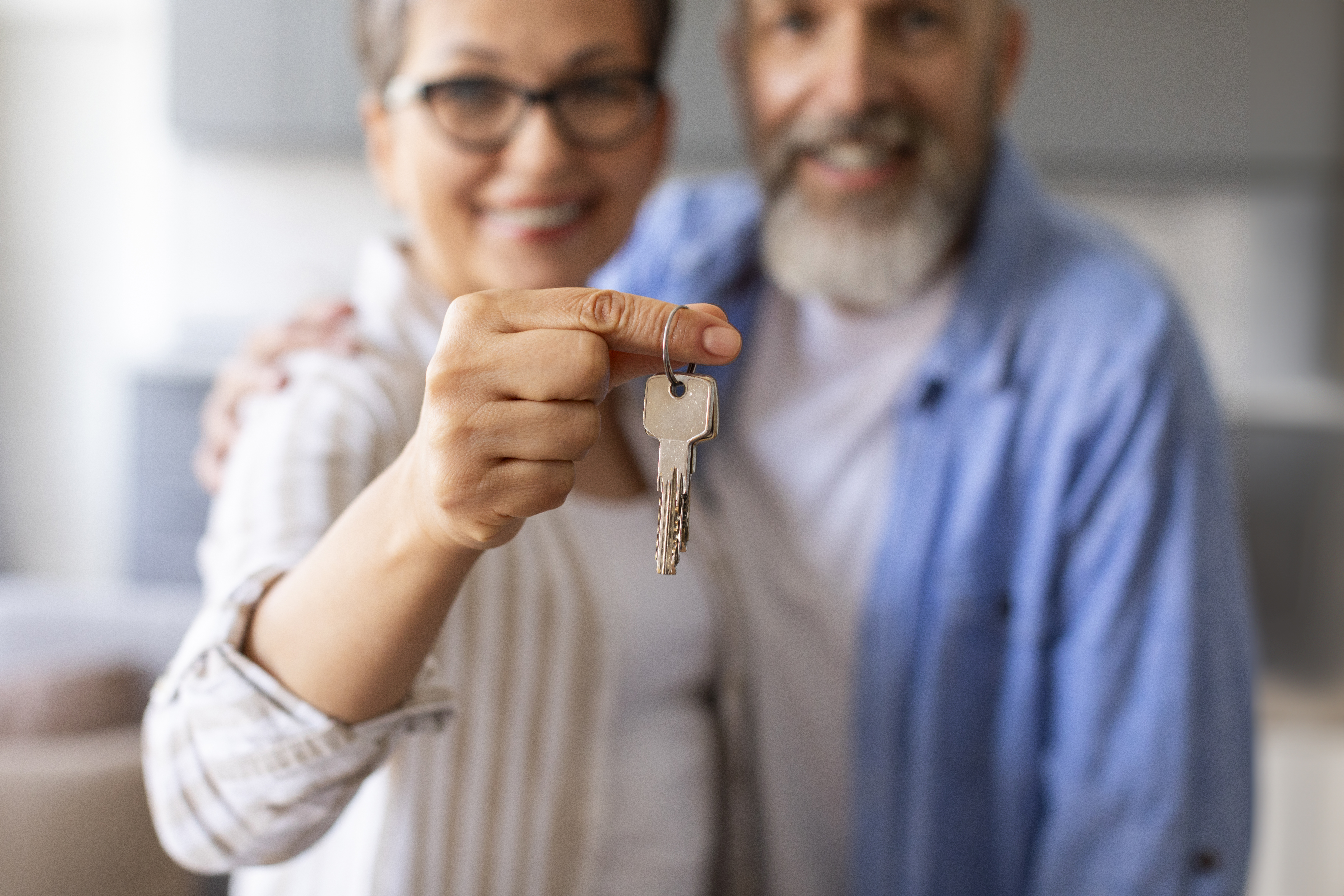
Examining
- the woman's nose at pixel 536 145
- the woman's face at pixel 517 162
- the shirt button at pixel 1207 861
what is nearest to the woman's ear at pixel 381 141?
the woman's face at pixel 517 162

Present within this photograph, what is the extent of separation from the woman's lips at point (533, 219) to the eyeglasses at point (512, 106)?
1.6 inches

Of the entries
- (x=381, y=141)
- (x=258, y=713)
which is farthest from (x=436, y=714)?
(x=381, y=141)

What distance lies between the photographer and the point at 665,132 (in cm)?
83

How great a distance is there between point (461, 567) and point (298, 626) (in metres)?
0.10

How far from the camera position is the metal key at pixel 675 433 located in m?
0.41

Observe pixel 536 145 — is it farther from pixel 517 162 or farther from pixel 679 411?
pixel 679 411

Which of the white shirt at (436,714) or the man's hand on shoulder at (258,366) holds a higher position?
the man's hand on shoulder at (258,366)

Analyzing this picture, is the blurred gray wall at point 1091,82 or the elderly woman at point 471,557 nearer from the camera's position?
the elderly woman at point 471,557

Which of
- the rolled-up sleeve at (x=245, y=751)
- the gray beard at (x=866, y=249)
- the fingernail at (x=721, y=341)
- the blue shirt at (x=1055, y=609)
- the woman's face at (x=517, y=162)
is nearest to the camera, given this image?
the fingernail at (x=721, y=341)

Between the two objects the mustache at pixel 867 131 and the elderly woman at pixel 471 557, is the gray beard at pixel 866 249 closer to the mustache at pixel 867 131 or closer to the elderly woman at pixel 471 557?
the mustache at pixel 867 131

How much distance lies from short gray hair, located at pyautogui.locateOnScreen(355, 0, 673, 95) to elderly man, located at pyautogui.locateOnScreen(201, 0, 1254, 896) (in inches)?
9.0

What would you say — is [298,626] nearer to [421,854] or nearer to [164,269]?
[421,854]

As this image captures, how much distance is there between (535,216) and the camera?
722 millimetres

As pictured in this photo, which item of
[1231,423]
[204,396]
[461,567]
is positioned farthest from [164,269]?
[461,567]
